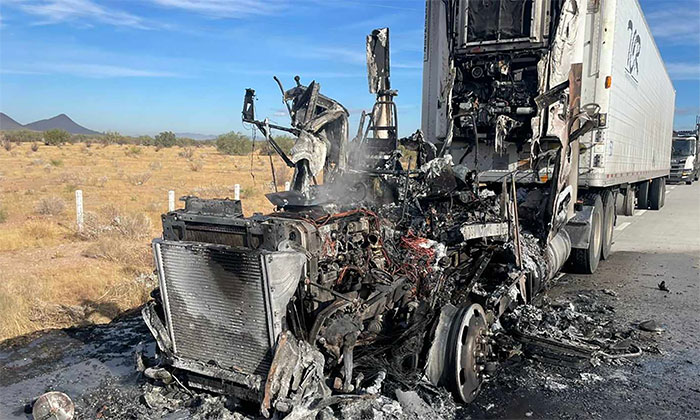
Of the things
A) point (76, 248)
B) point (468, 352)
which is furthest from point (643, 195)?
point (76, 248)

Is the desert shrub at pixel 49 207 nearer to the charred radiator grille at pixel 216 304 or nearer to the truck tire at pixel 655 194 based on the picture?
the charred radiator grille at pixel 216 304

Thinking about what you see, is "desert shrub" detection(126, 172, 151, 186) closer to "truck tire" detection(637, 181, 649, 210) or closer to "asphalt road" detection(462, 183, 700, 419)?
"truck tire" detection(637, 181, 649, 210)

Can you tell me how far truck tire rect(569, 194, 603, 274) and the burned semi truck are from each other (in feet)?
0.11

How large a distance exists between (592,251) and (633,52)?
14.0ft

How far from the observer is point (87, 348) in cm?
536

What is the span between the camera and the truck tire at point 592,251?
816 cm

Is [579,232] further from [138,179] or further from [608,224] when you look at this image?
[138,179]

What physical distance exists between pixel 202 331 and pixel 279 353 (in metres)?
0.73

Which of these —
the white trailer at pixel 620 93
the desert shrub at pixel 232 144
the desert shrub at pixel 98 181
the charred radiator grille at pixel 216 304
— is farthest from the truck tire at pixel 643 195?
the desert shrub at pixel 232 144

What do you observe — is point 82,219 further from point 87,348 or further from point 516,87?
point 516,87

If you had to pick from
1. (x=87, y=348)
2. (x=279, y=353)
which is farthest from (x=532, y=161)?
(x=87, y=348)

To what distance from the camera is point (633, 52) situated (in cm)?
991

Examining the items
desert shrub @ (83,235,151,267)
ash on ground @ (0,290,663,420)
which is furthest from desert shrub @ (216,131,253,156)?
ash on ground @ (0,290,663,420)

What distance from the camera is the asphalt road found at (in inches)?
159
